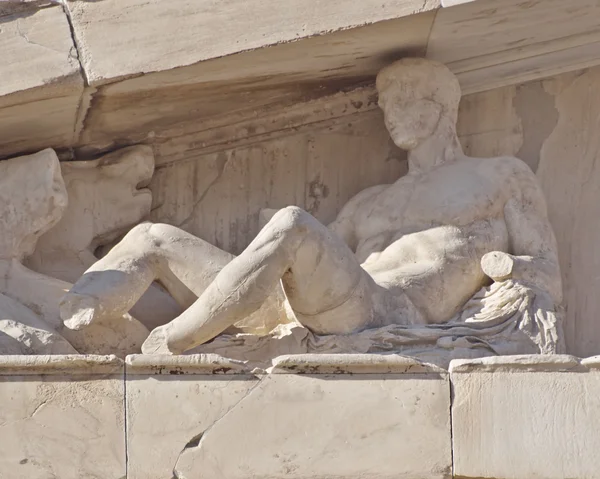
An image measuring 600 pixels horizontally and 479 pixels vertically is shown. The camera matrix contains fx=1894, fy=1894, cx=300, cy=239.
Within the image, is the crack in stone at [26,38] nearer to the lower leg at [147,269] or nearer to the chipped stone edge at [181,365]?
the lower leg at [147,269]

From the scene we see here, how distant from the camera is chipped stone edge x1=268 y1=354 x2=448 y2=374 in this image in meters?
6.52

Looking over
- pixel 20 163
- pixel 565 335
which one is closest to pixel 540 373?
pixel 565 335

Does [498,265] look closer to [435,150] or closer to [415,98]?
[435,150]

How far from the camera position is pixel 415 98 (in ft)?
24.8

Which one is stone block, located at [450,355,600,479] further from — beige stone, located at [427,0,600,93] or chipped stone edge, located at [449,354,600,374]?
beige stone, located at [427,0,600,93]

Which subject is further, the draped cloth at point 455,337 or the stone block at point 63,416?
the draped cloth at point 455,337

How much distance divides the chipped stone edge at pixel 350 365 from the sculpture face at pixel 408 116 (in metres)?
1.31

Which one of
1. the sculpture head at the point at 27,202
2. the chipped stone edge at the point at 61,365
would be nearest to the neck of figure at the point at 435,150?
the sculpture head at the point at 27,202

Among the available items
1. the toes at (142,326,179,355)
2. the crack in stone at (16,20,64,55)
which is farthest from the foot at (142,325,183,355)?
the crack in stone at (16,20,64,55)

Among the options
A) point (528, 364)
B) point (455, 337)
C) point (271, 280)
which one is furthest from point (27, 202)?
point (528, 364)

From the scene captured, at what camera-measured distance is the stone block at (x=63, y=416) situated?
21.2 feet

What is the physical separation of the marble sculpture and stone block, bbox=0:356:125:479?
15.9 inches

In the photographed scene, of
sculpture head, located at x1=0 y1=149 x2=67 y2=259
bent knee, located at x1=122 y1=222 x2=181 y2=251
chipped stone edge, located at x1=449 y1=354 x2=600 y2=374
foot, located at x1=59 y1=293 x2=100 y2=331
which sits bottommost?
chipped stone edge, located at x1=449 y1=354 x2=600 y2=374

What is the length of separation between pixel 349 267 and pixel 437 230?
1.88ft
